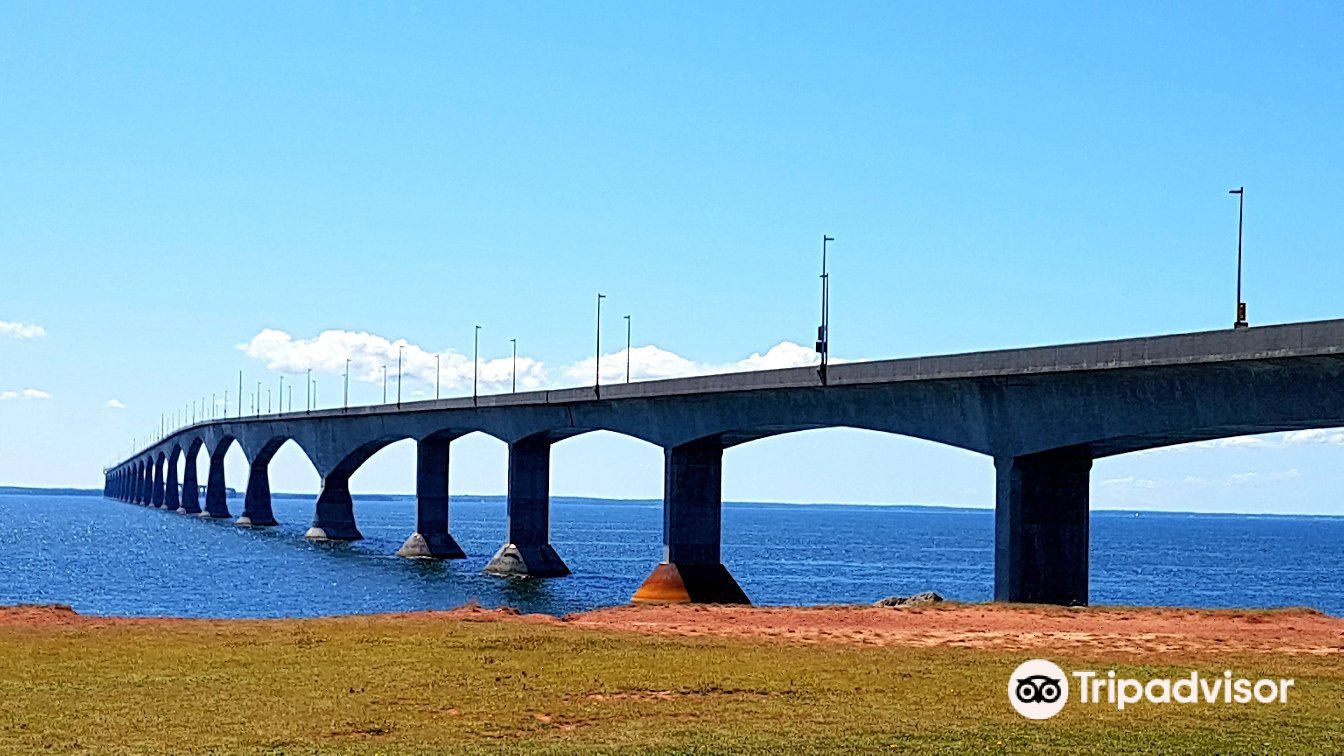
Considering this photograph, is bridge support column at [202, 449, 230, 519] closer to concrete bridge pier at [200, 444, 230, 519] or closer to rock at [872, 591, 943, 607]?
concrete bridge pier at [200, 444, 230, 519]

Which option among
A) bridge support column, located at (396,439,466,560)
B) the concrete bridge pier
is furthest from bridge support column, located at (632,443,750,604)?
the concrete bridge pier

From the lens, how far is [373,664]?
2678cm

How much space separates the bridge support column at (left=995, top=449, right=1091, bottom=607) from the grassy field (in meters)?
15.2

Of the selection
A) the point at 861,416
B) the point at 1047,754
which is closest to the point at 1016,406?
the point at 861,416

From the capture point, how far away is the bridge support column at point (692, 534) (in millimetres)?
60062

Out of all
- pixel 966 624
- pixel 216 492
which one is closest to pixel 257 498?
pixel 216 492

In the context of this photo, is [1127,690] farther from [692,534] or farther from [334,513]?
[334,513]

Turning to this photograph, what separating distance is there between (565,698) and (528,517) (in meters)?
56.0

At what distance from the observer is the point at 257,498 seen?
150250mm

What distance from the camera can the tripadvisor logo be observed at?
22969mm

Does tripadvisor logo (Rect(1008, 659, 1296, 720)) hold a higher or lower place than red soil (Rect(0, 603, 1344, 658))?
higher

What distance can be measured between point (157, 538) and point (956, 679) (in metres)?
105

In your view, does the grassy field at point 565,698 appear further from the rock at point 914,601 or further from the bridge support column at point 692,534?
the bridge support column at point 692,534

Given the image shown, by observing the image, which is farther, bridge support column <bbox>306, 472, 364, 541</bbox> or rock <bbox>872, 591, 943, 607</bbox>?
bridge support column <bbox>306, 472, 364, 541</bbox>
